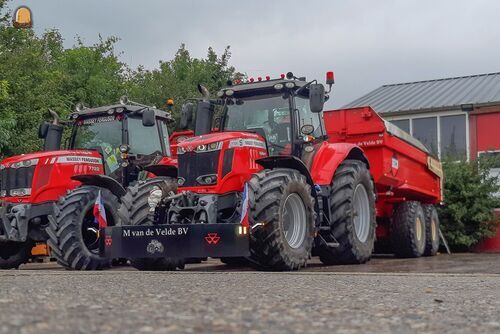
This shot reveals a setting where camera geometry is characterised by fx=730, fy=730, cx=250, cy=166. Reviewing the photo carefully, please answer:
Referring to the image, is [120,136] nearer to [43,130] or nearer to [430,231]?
[43,130]

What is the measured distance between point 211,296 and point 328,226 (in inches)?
228

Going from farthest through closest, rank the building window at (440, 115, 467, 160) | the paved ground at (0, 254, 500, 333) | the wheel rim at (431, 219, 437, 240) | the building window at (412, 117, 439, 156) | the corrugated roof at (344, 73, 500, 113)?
the corrugated roof at (344, 73, 500, 113), the building window at (412, 117, 439, 156), the building window at (440, 115, 467, 160), the wheel rim at (431, 219, 437, 240), the paved ground at (0, 254, 500, 333)

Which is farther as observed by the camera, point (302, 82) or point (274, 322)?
point (302, 82)

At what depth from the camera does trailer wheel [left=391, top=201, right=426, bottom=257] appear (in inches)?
587

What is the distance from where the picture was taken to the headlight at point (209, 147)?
986 centimetres

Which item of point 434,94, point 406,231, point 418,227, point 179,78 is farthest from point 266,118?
point 179,78

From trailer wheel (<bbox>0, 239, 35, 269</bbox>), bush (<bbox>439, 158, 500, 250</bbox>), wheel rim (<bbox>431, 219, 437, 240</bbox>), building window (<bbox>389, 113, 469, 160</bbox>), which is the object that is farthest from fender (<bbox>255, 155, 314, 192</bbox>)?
building window (<bbox>389, 113, 469, 160</bbox>)

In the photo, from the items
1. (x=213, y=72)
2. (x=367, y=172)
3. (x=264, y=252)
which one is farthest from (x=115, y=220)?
(x=213, y=72)

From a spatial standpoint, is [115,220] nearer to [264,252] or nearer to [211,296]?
[264,252]

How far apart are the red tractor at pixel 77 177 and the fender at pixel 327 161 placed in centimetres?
215

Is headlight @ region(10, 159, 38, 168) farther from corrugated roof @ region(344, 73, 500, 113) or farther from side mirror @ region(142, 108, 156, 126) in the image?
corrugated roof @ region(344, 73, 500, 113)

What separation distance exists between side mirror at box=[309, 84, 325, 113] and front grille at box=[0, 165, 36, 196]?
4.43m

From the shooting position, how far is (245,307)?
4.52 metres

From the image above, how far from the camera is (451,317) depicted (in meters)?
Answer: 4.52
